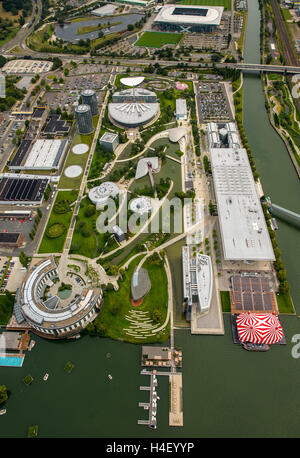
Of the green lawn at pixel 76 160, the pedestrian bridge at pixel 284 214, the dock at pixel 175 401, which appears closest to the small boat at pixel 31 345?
the dock at pixel 175 401

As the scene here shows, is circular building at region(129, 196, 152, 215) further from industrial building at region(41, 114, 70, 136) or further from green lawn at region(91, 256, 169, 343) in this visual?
industrial building at region(41, 114, 70, 136)

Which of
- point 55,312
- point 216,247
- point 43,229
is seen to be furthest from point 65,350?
point 216,247

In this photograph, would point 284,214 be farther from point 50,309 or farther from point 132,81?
point 132,81

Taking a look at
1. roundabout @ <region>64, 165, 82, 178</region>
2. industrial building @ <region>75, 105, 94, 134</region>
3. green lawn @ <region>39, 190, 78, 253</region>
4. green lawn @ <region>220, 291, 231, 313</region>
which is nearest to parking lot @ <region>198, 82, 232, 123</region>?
industrial building @ <region>75, 105, 94, 134</region>

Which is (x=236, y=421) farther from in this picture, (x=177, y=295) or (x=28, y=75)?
(x=28, y=75)

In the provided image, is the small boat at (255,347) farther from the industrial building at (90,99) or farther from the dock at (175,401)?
the industrial building at (90,99)
